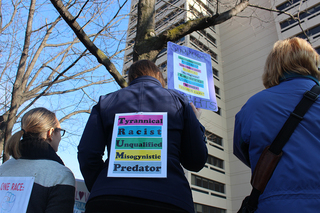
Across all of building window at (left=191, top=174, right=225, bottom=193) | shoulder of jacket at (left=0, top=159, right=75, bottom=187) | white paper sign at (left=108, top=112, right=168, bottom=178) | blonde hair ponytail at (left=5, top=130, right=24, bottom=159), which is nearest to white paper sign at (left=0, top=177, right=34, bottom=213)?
shoulder of jacket at (left=0, top=159, right=75, bottom=187)

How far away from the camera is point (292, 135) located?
131 cm

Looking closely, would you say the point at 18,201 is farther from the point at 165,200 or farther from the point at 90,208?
the point at 165,200

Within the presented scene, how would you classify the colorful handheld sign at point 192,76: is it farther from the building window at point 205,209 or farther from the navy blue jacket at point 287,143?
the building window at point 205,209

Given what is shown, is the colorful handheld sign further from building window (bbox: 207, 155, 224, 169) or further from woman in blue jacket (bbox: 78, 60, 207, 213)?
building window (bbox: 207, 155, 224, 169)

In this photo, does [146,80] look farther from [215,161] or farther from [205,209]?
[215,161]

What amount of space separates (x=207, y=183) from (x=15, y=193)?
2189 centimetres

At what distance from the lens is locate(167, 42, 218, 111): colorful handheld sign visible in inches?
111

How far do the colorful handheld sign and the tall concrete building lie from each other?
17.0 m

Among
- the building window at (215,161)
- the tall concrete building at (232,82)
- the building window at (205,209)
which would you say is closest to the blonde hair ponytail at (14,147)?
the tall concrete building at (232,82)

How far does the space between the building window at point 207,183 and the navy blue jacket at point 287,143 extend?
2009cm

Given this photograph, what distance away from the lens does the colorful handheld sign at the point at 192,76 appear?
2808 mm

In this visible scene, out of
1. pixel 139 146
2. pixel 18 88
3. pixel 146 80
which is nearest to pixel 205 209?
pixel 18 88

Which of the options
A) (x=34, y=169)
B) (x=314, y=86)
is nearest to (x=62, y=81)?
(x=34, y=169)

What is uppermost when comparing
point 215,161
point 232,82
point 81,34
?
point 232,82
